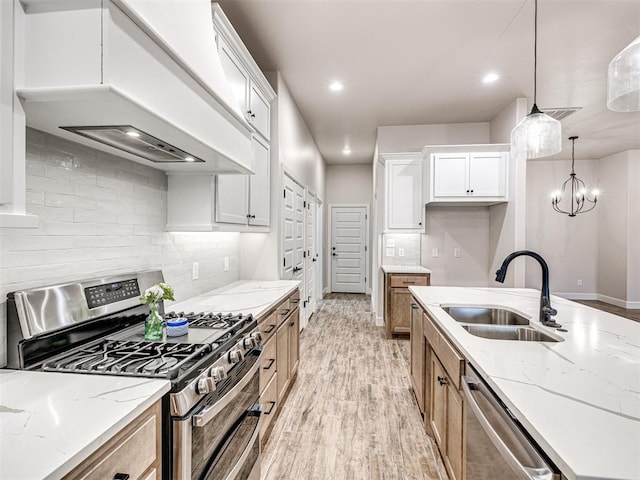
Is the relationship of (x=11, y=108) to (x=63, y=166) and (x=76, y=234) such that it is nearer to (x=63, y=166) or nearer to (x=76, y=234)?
(x=63, y=166)

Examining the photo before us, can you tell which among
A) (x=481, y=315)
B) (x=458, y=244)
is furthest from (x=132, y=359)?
(x=458, y=244)

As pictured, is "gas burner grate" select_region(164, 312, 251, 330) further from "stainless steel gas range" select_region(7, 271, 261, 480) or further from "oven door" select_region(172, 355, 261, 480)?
"oven door" select_region(172, 355, 261, 480)

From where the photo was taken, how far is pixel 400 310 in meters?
4.23

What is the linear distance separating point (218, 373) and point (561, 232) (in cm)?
794

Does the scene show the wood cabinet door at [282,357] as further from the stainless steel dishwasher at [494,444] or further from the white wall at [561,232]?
the white wall at [561,232]

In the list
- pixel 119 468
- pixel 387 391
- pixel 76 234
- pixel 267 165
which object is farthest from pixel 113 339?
pixel 387 391

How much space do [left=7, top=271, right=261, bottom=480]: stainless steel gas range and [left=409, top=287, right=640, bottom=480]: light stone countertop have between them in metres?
0.98

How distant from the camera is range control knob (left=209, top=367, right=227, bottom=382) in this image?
1.20 m

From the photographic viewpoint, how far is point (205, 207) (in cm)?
201

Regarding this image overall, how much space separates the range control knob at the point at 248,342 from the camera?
1.54 meters

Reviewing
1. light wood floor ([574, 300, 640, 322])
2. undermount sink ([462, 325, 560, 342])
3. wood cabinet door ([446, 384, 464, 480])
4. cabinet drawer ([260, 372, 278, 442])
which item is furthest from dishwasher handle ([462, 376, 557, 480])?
light wood floor ([574, 300, 640, 322])

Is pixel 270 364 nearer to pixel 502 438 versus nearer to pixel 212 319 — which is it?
pixel 212 319

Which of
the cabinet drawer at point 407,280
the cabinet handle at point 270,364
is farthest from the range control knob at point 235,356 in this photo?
the cabinet drawer at point 407,280

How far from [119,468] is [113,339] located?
0.72 m
